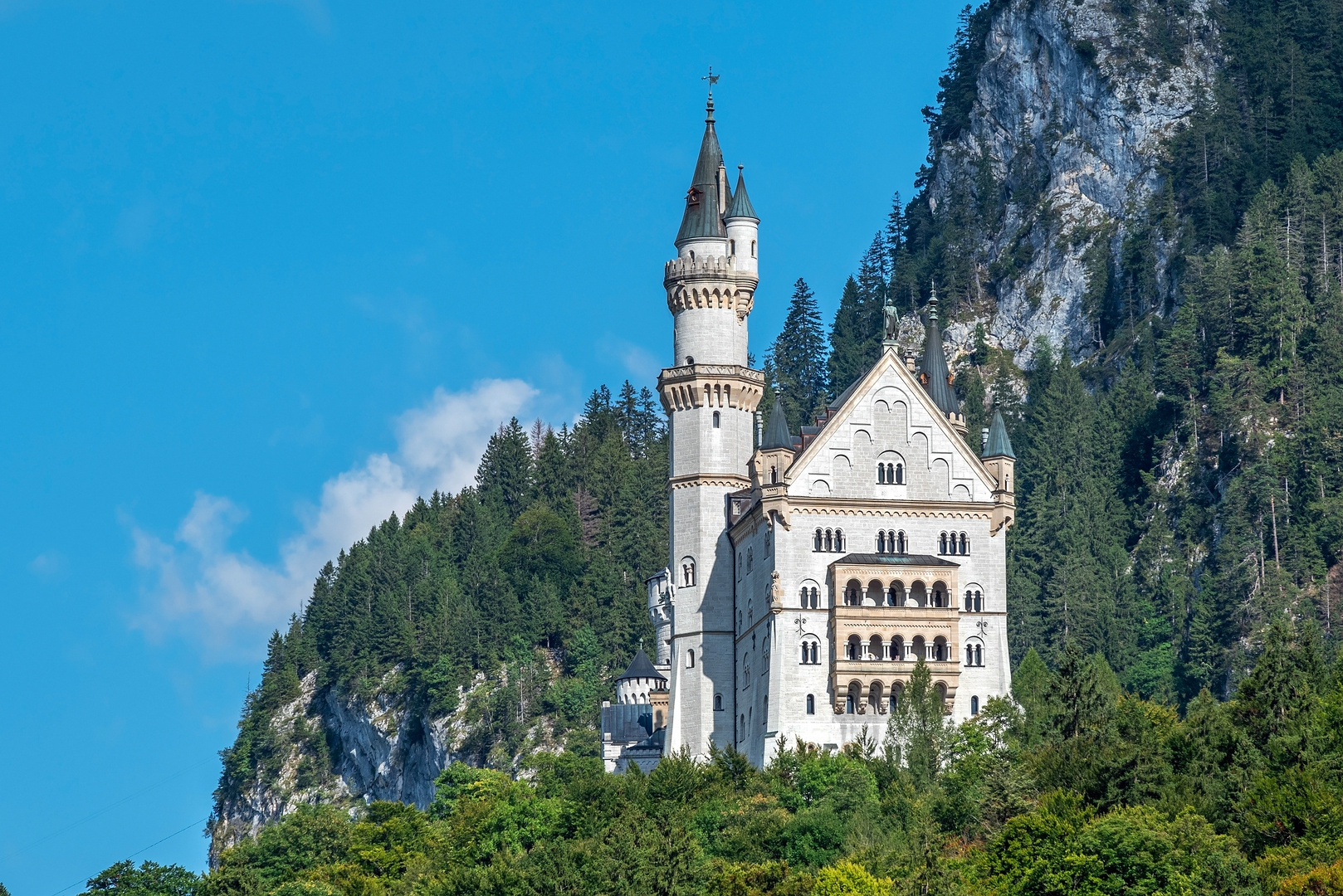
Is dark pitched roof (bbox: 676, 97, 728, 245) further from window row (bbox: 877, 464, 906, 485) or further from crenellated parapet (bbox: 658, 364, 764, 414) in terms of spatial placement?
window row (bbox: 877, 464, 906, 485)

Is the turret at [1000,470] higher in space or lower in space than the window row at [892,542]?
higher

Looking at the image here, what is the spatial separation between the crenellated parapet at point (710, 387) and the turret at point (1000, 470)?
1101 centimetres

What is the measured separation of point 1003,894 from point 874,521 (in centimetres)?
3319

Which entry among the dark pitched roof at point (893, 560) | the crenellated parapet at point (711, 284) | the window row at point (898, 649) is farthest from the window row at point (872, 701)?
the crenellated parapet at point (711, 284)

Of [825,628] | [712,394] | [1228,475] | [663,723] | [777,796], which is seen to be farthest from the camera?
[1228,475]

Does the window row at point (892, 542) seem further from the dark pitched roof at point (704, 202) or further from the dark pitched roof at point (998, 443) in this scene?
the dark pitched roof at point (704, 202)

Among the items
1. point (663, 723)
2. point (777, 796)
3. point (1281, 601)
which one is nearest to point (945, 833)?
point (777, 796)

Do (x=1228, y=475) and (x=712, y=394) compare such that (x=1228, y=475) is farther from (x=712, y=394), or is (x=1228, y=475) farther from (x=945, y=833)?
(x=945, y=833)

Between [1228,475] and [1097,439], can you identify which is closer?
[1228,475]

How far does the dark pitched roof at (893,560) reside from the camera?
11019 cm

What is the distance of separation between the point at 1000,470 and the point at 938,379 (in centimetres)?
1184

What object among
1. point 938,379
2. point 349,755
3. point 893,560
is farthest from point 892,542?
point 349,755

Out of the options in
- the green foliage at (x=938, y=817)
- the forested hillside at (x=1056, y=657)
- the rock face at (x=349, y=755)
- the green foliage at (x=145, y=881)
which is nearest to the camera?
the green foliage at (x=938, y=817)

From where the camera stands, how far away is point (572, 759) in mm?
116188
